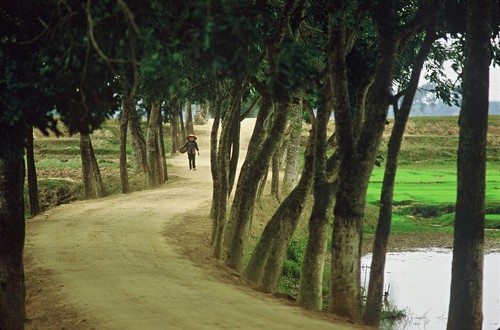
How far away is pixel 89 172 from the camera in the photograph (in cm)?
3309

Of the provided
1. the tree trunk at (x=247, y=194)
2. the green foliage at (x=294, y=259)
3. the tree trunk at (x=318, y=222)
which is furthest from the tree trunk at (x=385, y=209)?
the green foliage at (x=294, y=259)

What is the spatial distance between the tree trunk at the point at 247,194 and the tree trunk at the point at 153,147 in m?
16.1

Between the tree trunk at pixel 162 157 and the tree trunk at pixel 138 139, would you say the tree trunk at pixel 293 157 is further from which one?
the tree trunk at pixel 162 157

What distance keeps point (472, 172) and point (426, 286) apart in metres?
15.3

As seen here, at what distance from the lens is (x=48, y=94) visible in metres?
10.8

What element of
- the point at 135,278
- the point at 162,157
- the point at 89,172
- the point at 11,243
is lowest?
the point at 135,278

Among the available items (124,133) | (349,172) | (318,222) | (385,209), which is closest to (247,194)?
(318,222)

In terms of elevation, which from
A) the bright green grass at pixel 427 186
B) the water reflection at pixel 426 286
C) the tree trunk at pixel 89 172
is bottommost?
the water reflection at pixel 426 286

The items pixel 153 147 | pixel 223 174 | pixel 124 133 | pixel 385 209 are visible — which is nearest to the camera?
pixel 385 209

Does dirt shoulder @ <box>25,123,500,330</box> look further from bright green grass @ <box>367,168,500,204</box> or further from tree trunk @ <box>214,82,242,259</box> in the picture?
bright green grass @ <box>367,168,500,204</box>

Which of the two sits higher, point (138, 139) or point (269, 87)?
point (269, 87)

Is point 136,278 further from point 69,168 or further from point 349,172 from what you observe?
A: point 69,168

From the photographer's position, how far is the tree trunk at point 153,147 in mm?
36156

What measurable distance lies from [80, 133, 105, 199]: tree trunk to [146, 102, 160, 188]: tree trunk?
2.79m
